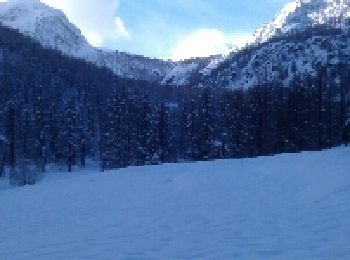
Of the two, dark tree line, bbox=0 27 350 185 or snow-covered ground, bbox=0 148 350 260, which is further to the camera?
dark tree line, bbox=0 27 350 185

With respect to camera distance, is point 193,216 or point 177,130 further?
point 177,130

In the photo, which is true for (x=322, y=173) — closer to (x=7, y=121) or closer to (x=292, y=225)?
(x=292, y=225)

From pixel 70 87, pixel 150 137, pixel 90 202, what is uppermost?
pixel 70 87

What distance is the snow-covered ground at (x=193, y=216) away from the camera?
8.83 m

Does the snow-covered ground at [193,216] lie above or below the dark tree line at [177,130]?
below

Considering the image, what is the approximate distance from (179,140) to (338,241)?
74.3m

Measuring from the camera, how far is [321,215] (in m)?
11.2

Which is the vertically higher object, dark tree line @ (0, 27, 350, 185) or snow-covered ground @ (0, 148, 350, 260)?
dark tree line @ (0, 27, 350, 185)

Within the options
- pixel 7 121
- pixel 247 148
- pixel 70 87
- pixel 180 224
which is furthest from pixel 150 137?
pixel 70 87

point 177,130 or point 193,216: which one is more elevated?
point 177,130

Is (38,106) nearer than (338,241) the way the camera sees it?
No

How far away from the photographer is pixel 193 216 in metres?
12.9

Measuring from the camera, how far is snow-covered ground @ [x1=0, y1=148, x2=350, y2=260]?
8.83 meters

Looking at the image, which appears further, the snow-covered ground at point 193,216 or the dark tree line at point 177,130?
the dark tree line at point 177,130
